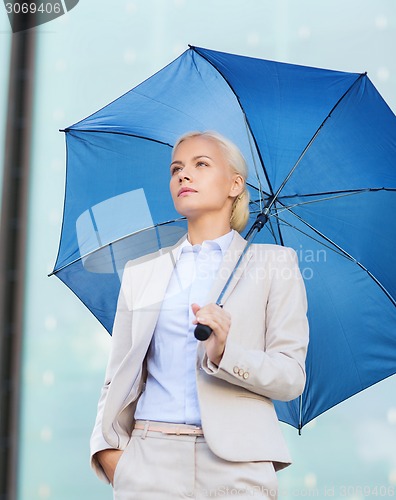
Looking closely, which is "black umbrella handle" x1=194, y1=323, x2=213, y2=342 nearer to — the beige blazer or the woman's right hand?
the beige blazer

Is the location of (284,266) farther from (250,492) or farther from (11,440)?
(11,440)

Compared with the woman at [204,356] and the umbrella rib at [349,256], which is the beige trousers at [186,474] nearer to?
the woman at [204,356]

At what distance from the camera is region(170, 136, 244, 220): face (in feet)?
4.14

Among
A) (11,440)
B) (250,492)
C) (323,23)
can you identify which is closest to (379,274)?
(250,492)

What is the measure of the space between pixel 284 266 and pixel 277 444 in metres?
0.30

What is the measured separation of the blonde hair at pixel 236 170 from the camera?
4.38 ft

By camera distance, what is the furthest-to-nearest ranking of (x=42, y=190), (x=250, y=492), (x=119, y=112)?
(x=42, y=190), (x=119, y=112), (x=250, y=492)

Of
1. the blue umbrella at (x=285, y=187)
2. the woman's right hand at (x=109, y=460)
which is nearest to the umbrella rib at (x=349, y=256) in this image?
the blue umbrella at (x=285, y=187)

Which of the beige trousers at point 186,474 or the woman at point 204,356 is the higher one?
the woman at point 204,356

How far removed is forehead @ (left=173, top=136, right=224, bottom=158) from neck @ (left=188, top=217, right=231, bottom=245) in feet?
0.41

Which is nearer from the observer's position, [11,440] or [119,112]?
[119,112]

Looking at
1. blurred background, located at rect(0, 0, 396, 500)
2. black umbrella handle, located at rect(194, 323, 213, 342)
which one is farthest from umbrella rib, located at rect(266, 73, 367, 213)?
blurred background, located at rect(0, 0, 396, 500)

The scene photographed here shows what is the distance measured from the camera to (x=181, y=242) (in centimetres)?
133

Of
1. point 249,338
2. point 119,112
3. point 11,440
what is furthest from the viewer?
point 11,440
